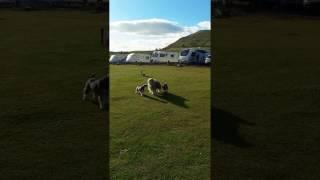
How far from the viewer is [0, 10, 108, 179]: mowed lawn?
707 cm

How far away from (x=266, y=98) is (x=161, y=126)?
1599 millimetres

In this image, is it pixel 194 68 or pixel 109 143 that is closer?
pixel 109 143

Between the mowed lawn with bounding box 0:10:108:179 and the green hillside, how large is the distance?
167 centimetres

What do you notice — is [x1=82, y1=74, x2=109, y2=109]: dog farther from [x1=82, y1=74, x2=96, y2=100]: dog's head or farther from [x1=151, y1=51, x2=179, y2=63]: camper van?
[x1=151, y1=51, x2=179, y2=63]: camper van

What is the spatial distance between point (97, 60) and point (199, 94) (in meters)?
1.66

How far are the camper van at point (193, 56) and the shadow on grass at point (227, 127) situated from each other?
1.07 m

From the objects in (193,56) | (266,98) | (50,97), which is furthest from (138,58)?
(266,98)

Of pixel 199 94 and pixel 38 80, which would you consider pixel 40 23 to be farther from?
pixel 199 94

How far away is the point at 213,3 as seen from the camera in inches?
305

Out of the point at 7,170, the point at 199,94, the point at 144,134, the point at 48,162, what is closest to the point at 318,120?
the point at 199,94

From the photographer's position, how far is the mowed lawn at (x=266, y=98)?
730 centimetres

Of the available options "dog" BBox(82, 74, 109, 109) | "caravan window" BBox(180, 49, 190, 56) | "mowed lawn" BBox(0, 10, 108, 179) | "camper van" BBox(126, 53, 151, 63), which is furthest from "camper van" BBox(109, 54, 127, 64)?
"caravan window" BBox(180, 49, 190, 56)

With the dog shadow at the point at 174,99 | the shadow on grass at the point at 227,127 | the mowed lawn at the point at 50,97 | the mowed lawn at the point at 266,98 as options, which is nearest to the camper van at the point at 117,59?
the mowed lawn at the point at 50,97

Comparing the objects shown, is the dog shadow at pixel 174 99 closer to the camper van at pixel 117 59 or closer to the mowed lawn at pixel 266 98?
the mowed lawn at pixel 266 98
